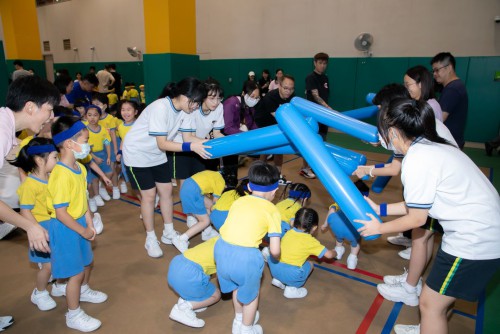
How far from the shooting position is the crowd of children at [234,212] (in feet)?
5.85

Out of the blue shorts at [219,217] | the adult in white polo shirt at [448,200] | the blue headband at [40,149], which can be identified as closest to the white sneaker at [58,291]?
the blue headband at [40,149]

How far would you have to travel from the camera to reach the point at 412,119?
5.79 feet

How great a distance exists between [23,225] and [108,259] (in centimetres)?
169

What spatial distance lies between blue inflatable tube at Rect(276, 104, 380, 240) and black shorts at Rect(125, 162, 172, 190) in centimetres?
149

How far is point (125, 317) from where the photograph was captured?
2580 millimetres

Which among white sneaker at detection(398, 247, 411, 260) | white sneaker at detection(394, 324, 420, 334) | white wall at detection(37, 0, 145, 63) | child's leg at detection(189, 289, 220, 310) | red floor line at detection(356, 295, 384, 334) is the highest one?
white wall at detection(37, 0, 145, 63)

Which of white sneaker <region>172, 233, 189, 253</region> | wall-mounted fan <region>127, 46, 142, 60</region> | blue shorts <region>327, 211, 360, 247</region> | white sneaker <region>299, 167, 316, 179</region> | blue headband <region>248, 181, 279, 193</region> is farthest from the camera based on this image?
wall-mounted fan <region>127, 46, 142, 60</region>

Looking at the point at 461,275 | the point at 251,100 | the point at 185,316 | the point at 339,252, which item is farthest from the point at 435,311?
the point at 251,100

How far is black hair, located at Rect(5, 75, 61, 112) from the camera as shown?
1.93 metres

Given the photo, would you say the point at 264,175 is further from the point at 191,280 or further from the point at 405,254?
the point at 405,254

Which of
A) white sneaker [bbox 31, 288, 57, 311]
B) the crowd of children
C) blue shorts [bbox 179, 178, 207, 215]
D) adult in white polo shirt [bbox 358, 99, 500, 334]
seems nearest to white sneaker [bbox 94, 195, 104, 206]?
the crowd of children

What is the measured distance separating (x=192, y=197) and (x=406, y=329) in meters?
2.16

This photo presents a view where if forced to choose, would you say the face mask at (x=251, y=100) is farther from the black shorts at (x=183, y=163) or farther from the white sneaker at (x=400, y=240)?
the white sneaker at (x=400, y=240)

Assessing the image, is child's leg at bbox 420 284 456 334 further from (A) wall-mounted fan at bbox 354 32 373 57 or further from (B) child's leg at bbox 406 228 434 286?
(A) wall-mounted fan at bbox 354 32 373 57
